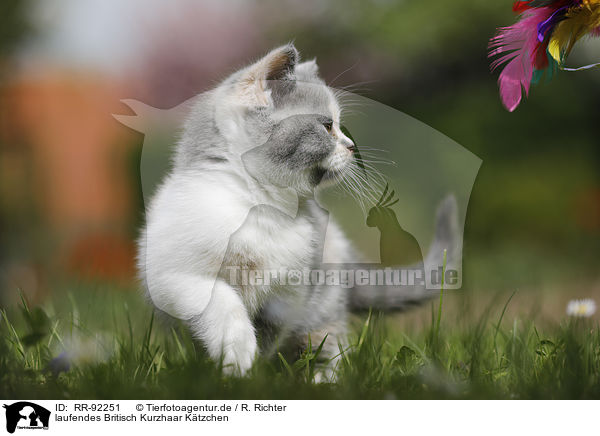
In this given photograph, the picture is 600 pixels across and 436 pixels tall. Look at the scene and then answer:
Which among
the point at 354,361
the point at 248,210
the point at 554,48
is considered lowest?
the point at 354,361

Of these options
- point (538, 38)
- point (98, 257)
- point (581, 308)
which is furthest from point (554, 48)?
point (98, 257)

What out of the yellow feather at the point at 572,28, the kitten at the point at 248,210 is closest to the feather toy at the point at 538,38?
the yellow feather at the point at 572,28

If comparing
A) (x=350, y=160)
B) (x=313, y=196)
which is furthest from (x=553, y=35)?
(x=313, y=196)

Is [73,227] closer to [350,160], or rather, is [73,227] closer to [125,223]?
[125,223]

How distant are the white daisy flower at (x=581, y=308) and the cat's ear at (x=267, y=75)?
98cm

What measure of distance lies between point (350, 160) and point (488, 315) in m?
0.56

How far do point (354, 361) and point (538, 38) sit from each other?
0.85 m

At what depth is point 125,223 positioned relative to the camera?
1.78 m
